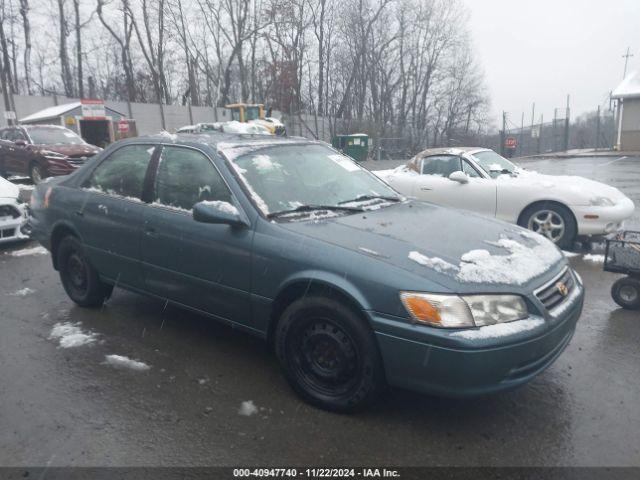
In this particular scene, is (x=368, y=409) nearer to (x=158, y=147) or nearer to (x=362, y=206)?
(x=362, y=206)

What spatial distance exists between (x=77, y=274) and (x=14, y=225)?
326cm

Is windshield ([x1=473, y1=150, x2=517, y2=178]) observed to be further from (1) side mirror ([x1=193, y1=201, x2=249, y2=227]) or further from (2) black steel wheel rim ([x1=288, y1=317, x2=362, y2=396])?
(2) black steel wheel rim ([x1=288, y1=317, x2=362, y2=396])

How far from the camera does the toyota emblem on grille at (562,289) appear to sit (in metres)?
3.04

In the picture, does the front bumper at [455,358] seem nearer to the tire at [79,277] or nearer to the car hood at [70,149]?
the tire at [79,277]

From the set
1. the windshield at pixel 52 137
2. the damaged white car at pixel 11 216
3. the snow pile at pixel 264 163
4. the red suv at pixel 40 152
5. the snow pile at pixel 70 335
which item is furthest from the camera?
the windshield at pixel 52 137

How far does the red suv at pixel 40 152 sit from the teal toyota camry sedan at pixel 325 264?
30.8 feet

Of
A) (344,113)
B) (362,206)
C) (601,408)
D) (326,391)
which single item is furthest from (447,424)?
(344,113)

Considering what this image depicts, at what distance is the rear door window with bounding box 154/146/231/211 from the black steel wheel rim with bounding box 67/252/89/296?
128cm

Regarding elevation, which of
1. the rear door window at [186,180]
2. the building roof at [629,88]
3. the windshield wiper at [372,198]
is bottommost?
the windshield wiper at [372,198]

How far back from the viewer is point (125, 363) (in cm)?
361

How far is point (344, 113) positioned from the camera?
4347 centimetres

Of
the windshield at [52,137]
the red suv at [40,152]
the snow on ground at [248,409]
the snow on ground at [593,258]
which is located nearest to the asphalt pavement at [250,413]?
the snow on ground at [248,409]

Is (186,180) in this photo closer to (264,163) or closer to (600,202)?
(264,163)

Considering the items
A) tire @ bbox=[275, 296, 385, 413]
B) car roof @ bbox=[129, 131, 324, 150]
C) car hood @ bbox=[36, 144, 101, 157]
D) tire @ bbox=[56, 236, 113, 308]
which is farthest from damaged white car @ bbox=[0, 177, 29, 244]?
car hood @ bbox=[36, 144, 101, 157]
